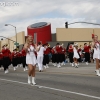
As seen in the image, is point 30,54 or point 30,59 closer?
point 30,59

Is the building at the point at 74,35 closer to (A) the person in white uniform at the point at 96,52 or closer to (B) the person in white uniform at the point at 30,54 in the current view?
(A) the person in white uniform at the point at 96,52

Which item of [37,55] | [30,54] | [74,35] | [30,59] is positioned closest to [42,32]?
[74,35]

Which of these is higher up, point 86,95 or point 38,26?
point 38,26

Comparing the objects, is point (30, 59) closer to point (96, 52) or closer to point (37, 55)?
point (96, 52)

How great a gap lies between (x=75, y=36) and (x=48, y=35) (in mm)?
8111

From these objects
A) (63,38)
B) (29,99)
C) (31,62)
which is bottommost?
(29,99)

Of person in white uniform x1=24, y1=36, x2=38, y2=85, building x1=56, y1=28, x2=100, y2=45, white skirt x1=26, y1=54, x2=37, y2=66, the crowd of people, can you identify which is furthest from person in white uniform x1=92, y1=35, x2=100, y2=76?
building x1=56, y1=28, x2=100, y2=45

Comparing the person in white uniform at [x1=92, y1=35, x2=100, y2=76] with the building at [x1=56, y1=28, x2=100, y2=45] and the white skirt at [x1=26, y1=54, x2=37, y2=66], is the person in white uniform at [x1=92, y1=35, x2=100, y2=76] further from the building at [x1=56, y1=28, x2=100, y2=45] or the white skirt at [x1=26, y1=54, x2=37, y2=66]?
the building at [x1=56, y1=28, x2=100, y2=45]

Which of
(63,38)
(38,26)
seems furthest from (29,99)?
(63,38)

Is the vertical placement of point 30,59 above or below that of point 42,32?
below

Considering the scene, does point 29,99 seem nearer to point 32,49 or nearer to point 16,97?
point 16,97

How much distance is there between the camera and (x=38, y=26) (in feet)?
A: 199

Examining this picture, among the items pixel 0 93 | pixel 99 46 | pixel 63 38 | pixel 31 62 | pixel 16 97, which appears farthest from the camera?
pixel 63 38

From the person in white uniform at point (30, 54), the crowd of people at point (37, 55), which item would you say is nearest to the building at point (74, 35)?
the crowd of people at point (37, 55)
